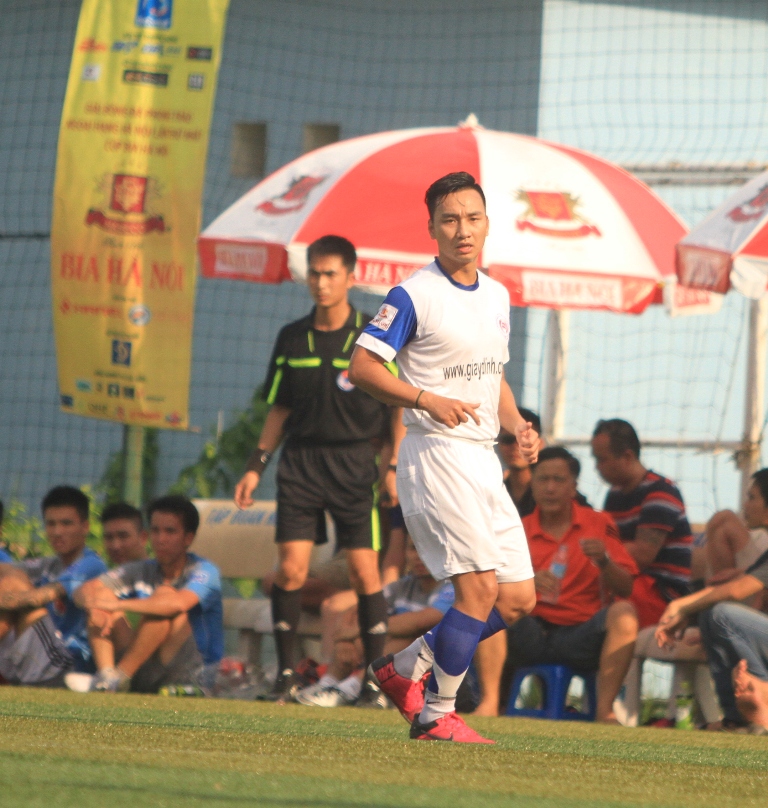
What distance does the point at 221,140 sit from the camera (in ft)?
48.1

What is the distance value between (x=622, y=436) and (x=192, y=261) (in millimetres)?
2578

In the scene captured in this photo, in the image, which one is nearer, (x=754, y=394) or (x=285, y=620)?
(x=285, y=620)

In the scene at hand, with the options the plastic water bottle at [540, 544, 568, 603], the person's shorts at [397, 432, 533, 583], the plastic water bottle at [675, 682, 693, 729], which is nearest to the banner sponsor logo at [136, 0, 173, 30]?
→ the plastic water bottle at [540, 544, 568, 603]

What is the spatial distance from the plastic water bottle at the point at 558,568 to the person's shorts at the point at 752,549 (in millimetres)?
840

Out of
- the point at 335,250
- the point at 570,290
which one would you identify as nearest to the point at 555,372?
the point at 570,290

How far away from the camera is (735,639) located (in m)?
6.93

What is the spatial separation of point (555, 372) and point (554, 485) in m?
2.95

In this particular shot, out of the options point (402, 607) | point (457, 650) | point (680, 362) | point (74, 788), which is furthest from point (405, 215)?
point (74, 788)

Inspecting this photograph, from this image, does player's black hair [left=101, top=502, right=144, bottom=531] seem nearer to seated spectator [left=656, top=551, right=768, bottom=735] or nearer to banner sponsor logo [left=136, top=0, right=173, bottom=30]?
banner sponsor logo [left=136, top=0, right=173, bottom=30]

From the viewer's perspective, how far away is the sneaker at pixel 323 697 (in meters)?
7.53

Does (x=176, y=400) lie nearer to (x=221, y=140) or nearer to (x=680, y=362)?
(x=680, y=362)

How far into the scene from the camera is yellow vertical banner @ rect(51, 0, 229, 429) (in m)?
8.80

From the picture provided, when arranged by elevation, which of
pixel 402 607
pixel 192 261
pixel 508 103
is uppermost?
pixel 508 103

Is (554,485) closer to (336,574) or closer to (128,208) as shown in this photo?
(336,574)
